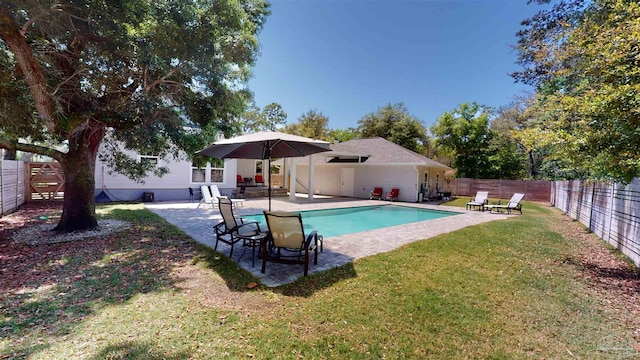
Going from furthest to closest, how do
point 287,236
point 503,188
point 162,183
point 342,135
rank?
point 342,135 → point 503,188 → point 162,183 → point 287,236

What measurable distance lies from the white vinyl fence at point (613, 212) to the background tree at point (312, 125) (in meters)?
27.0

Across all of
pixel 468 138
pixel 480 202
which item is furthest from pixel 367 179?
pixel 468 138

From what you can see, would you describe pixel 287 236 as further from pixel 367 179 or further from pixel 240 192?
pixel 367 179

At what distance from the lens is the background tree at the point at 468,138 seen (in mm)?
27266

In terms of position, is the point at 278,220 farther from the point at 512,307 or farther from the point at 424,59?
the point at 424,59

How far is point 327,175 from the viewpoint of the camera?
23766 millimetres

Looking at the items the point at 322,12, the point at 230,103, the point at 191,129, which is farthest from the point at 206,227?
the point at 322,12

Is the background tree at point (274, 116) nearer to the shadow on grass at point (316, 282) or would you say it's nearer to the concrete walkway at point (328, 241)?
the concrete walkway at point (328, 241)

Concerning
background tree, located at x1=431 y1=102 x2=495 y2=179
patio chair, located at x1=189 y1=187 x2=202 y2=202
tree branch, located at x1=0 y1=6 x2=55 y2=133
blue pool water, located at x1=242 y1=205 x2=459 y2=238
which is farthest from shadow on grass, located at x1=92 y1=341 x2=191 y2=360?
background tree, located at x1=431 y1=102 x2=495 y2=179

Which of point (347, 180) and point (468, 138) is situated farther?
point (468, 138)

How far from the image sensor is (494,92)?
2927 cm

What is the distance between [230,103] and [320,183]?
51.2ft

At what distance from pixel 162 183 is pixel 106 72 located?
1007cm

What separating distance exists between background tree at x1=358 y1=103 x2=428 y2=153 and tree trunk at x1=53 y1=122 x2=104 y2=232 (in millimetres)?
30170
